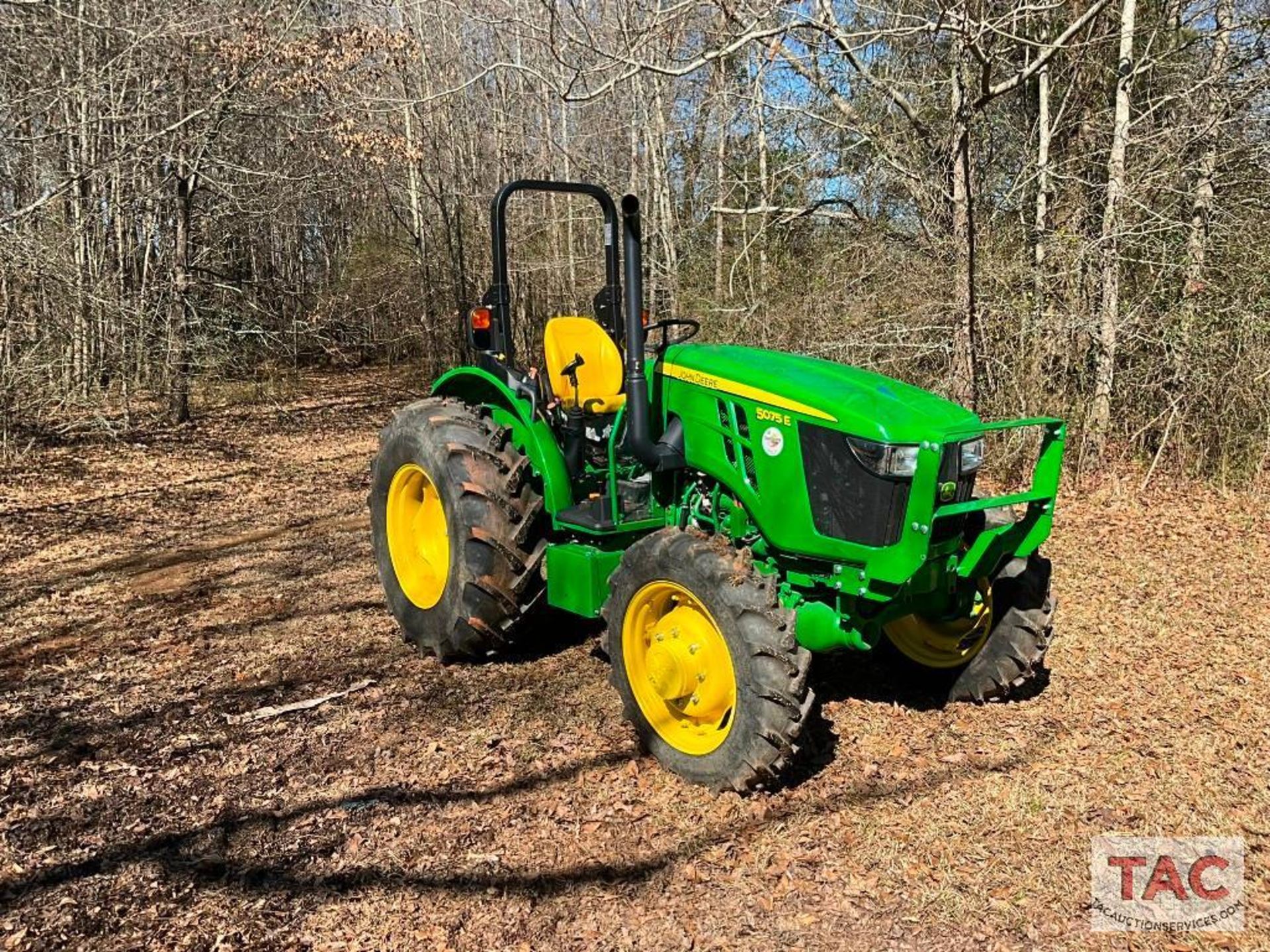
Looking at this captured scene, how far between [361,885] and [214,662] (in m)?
2.01

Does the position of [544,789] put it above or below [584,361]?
below

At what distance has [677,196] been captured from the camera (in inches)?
490

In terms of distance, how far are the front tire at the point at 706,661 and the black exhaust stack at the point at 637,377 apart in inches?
13.4

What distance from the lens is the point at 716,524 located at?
3447mm

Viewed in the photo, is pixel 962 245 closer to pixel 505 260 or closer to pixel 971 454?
pixel 505 260

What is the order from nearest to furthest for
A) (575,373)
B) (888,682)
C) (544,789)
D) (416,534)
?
(544,789)
(888,682)
(575,373)
(416,534)

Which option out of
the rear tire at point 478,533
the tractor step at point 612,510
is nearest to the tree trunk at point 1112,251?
the tractor step at point 612,510

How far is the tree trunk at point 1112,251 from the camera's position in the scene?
7020 mm

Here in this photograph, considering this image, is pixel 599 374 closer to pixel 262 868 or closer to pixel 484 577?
pixel 484 577

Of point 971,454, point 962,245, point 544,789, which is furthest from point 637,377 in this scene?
point 962,245

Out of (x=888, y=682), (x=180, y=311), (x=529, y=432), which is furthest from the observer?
(x=180, y=311)

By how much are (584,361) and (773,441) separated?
1.40 metres

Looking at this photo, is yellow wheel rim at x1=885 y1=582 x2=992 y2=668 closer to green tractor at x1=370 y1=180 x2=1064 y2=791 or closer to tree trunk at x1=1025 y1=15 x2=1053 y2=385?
green tractor at x1=370 y1=180 x2=1064 y2=791

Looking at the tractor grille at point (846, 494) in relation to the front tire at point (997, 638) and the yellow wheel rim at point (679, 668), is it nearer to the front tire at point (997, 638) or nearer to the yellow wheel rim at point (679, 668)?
the yellow wheel rim at point (679, 668)
